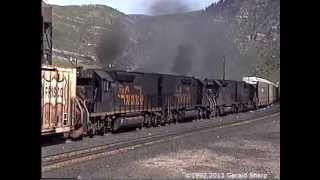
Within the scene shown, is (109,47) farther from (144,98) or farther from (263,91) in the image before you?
(144,98)

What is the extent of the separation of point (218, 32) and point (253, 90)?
106833 mm

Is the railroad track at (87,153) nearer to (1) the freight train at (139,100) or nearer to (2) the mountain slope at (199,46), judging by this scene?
(1) the freight train at (139,100)

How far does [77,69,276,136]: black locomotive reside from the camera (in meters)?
24.6

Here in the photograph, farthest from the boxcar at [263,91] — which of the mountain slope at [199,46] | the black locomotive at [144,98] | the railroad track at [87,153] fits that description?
the railroad track at [87,153]

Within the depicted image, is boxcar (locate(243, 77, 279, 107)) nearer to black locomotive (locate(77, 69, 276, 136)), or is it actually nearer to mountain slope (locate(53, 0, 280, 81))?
black locomotive (locate(77, 69, 276, 136))

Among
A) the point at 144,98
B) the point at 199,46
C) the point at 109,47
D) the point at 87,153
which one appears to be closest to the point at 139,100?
the point at 144,98

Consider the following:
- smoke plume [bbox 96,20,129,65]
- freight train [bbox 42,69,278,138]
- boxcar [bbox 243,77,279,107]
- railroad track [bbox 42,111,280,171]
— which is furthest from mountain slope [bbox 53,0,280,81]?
railroad track [bbox 42,111,280,171]

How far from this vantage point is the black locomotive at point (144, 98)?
24594 mm

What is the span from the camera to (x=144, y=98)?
101 feet

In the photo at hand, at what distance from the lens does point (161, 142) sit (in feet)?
69.4

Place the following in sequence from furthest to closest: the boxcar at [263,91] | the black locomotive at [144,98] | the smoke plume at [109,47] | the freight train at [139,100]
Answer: the boxcar at [263,91] < the smoke plume at [109,47] < the black locomotive at [144,98] < the freight train at [139,100]
